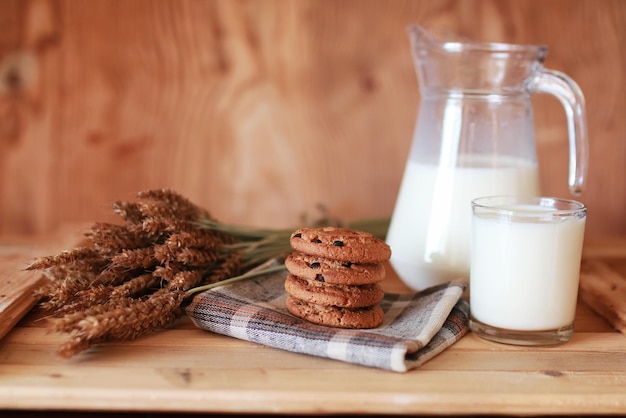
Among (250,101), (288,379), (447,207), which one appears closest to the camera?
(288,379)

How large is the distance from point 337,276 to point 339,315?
4 cm

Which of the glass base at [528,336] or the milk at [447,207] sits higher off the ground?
the milk at [447,207]

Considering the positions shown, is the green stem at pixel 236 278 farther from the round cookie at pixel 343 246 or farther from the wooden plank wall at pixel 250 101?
the wooden plank wall at pixel 250 101

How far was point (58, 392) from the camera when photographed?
61 centimetres

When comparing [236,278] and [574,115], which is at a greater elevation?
[574,115]

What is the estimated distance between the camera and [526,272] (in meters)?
0.74

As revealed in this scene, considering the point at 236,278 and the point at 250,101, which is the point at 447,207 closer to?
the point at 236,278

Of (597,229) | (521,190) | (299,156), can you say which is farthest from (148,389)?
(597,229)

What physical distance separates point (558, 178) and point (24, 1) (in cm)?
99

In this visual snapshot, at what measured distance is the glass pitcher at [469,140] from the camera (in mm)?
873

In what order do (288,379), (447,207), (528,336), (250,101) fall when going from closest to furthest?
(288,379), (528,336), (447,207), (250,101)

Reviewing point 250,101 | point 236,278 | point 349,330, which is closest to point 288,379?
point 349,330

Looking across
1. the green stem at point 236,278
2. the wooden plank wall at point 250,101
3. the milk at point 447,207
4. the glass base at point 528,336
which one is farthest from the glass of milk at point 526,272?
the wooden plank wall at point 250,101

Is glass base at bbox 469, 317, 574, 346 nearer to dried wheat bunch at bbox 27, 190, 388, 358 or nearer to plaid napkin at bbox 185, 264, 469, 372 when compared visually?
plaid napkin at bbox 185, 264, 469, 372
